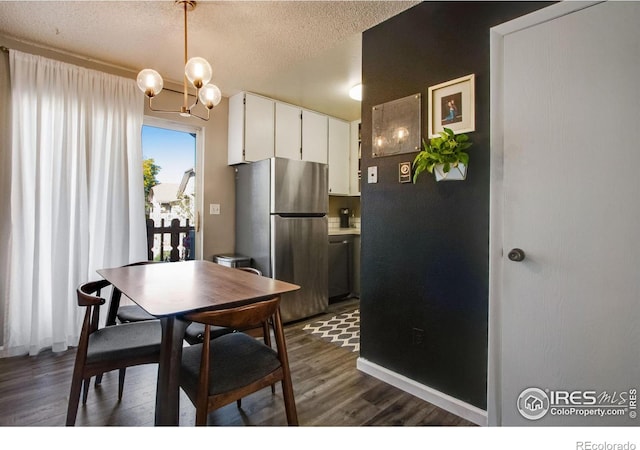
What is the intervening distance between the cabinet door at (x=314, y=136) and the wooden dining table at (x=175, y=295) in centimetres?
230

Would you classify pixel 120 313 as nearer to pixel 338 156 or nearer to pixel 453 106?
pixel 453 106

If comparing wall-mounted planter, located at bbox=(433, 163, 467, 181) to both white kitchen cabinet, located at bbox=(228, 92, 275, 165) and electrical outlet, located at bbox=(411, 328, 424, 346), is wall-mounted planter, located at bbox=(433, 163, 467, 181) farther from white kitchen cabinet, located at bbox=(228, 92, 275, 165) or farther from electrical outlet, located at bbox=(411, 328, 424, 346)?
white kitchen cabinet, located at bbox=(228, 92, 275, 165)

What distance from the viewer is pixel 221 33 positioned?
90.2 inches

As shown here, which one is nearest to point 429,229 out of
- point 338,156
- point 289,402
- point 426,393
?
point 426,393

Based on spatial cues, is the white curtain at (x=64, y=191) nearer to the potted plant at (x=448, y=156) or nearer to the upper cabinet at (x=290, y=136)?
the upper cabinet at (x=290, y=136)

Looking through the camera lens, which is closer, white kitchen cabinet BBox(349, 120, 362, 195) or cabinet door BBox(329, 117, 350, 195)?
cabinet door BBox(329, 117, 350, 195)

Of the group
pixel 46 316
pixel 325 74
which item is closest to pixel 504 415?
pixel 325 74

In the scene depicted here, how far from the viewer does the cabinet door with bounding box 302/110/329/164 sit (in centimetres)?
388

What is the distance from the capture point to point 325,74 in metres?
3.01

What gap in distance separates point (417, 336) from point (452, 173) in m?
1.01

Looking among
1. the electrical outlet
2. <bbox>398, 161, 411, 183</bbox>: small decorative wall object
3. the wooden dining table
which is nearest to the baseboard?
the electrical outlet

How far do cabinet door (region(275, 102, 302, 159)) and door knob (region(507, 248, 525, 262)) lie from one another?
2.67 meters

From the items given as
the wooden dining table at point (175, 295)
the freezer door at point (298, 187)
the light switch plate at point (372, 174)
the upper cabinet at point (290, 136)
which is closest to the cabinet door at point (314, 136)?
the upper cabinet at point (290, 136)

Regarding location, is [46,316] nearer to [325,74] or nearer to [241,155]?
[241,155]
